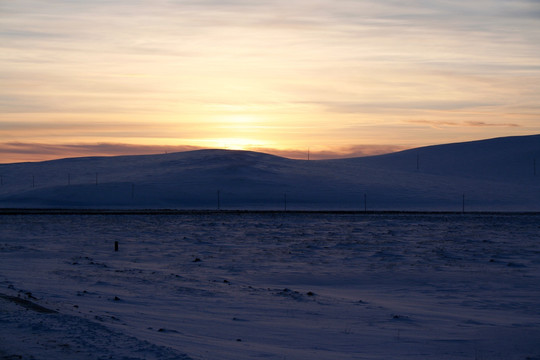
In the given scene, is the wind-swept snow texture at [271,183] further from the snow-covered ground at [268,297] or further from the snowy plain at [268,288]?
the snow-covered ground at [268,297]

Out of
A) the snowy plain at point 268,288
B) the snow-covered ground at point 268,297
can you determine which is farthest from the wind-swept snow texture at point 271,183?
the snow-covered ground at point 268,297

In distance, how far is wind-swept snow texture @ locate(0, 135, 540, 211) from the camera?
274 feet

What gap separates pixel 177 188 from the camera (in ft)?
297

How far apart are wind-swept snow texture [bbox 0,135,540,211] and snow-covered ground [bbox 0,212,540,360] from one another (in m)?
46.3

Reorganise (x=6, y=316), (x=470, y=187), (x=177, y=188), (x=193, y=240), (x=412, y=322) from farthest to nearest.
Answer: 1. (x=470, y=187)
2. (x=177, y=188)
3. (x=193, y=240)
4. (x=412, y=322)
5. (x=6, y=316)

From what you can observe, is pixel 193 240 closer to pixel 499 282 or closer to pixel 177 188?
pixel 499 282

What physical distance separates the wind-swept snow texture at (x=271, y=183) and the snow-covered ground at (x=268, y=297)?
152ft

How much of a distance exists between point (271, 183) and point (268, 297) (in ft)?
251

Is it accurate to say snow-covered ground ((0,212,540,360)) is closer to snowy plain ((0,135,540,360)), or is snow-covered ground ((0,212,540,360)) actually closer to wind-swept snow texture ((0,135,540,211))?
snowy plain ((0,135,540,360))

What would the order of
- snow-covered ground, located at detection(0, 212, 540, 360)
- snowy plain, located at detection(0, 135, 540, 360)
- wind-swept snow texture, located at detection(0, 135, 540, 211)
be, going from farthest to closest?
wind-swept snow texture, located at detection(0, 135, 540, 211) < snowy plain, located at detection(0, 135, 540, 360) < snow-covered ground, located at detection(0, 212, 540, 360)

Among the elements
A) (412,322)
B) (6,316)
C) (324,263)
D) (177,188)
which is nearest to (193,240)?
(324,263)

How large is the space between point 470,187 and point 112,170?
5678 cm

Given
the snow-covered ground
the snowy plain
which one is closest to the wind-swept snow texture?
the snowy plain

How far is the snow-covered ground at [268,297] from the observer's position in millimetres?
10781
